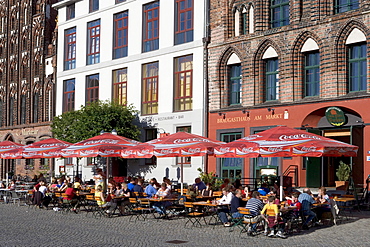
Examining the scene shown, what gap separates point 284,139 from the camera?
53.1ft

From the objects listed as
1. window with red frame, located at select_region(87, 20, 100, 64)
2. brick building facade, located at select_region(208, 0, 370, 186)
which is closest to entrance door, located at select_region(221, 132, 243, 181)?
brick building facade, located at select_region(208, 0, 370, 186)

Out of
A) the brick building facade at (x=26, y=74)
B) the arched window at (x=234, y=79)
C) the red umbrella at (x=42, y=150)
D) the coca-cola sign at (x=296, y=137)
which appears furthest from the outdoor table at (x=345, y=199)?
the brick building facade at (x=26, y=74)

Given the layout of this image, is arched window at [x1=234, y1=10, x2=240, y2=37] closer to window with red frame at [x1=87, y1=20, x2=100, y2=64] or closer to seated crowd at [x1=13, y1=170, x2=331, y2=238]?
seated crowd at [x1=13, y1=170, x2=331, y2=238]

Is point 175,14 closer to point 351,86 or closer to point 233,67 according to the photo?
point 233,67

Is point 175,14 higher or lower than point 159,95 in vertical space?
higher

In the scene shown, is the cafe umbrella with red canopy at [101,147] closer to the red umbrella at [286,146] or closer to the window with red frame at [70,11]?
the red umbrella at [286,146]

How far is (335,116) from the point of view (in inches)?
951

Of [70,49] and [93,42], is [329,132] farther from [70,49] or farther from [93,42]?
[70,49]

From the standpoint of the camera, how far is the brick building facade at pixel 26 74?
42.3 m

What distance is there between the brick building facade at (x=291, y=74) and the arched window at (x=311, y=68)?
0.05m

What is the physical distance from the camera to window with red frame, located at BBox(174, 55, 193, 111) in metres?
31.0

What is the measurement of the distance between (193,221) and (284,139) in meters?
4.23

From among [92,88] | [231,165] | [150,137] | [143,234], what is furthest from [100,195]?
[92,88]

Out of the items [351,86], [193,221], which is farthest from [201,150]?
[351,86]
